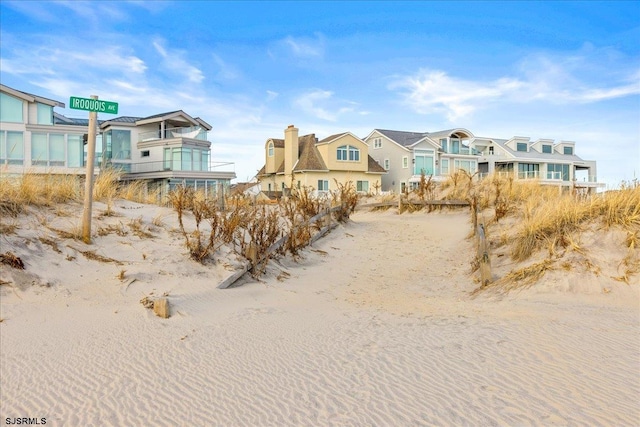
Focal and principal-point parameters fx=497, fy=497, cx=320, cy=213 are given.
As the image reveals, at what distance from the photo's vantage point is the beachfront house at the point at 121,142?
31594mm

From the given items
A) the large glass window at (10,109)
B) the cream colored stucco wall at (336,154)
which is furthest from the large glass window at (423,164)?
the large glass window at (10,109)

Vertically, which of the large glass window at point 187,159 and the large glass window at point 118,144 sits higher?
the large glass window at point 118,144

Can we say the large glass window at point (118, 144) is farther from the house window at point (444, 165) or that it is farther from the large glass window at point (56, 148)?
the house window at point (444, 165)

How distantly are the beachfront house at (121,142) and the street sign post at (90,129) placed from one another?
22878mm

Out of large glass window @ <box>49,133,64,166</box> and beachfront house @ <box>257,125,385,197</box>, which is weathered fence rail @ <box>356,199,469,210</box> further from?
large glass window @ <box>49,133,64,166</box>

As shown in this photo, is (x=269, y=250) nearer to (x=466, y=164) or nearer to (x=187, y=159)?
(x=187, y=159)

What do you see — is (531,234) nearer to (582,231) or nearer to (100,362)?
(582,231)

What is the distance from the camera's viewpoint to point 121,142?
3966 cm

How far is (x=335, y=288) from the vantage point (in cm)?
985

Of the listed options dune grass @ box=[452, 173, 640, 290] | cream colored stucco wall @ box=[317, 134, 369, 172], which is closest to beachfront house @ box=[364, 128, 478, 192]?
cream colored stucco wall @ box=[317, 134, 369, 172]

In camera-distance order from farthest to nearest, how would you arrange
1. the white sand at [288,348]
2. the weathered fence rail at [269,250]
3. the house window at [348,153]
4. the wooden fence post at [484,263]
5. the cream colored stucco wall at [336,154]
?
the house window at [348,153] < the cream colored stucco wall at [336,154] < the wooden fence post at [484,263] < the weathered fence rail at [269,250] < the white sand at [288,348]

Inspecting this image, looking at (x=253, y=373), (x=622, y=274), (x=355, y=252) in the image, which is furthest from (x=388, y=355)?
(x=355, y=252)

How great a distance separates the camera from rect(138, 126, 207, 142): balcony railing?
129 ft

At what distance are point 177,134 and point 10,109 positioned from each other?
1153 centimetres
